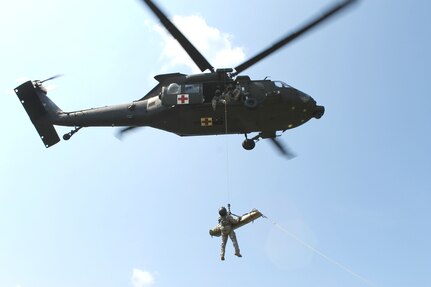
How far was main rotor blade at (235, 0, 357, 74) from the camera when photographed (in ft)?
50.5

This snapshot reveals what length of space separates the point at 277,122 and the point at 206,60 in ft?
10.9

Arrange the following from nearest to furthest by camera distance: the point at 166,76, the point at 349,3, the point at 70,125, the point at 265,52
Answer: the point at 349,3
the point at 265,52
the point at 166,76
the point at 70,125

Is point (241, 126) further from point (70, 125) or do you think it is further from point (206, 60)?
point (70, 125)

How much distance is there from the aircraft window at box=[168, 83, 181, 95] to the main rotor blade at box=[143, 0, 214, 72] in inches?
42.3

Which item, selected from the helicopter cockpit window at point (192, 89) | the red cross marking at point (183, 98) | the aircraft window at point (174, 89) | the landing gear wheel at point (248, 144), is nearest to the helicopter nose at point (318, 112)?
the landing gear wheel at point (248, 144)

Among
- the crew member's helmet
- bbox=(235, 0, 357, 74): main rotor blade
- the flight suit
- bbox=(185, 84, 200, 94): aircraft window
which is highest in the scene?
bbox=(235, 0, 357, 74): main rotor blade

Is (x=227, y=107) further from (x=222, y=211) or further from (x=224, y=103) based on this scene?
(x=222, y=211)

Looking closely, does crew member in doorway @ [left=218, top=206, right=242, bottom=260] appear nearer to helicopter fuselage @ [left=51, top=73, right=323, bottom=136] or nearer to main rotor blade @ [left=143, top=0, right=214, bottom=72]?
helicopter fuselage @ [left=51, top=73, right=323, bottom=136]

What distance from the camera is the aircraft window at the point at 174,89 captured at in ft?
58.1

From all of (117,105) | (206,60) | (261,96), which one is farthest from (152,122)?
(261,96)

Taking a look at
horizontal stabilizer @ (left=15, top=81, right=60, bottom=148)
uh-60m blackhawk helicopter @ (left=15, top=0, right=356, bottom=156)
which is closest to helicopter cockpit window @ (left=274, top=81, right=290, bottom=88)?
uh-60m blackhawk helicopter @ (left=15, top=0, right=356, bottom=156)

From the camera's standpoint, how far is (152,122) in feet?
60.7

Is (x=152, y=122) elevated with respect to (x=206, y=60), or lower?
lower

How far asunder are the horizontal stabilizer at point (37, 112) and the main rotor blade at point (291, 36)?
28.9 feet
